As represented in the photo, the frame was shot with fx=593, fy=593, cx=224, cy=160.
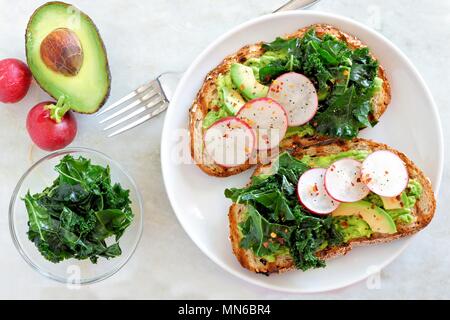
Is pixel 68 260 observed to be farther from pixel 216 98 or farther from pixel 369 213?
pixel 369 213

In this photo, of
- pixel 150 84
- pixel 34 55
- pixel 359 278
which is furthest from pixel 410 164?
pixel 34 55

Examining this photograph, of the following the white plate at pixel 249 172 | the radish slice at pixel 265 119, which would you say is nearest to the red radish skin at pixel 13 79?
the white plate at pixel 249 172

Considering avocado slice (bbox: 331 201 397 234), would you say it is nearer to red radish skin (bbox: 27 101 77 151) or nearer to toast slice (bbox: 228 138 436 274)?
toast slice (bbox: 228 138 436 274)

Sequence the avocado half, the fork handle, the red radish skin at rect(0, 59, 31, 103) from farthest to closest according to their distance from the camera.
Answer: the fork handle, the red radish skin at rect(0, 59, 31, 103), the avocado half

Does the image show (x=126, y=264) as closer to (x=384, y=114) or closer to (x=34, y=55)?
(x=34, y=55)

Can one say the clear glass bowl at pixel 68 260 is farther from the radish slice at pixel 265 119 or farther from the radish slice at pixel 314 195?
the radish slice at pixel 314 195

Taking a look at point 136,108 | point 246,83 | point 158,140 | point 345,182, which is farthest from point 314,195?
point 136,108

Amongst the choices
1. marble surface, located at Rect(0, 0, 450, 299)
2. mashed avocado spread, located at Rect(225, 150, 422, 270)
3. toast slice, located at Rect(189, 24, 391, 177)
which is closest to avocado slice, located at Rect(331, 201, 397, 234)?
mashed avocado spread, located at Rect(225, 150, 422, 270)
